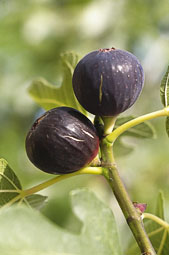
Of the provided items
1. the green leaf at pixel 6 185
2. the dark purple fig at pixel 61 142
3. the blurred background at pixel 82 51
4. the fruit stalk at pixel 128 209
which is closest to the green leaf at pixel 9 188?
the green leaf at pixel 6 185

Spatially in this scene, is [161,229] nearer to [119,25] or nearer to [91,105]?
[91,105]

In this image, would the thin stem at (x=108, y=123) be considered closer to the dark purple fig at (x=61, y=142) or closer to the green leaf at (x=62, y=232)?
the dark purple fig at (x=61, y=142)

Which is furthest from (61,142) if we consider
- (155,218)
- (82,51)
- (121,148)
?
(82,51)

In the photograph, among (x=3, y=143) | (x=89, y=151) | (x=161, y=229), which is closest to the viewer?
(x=89, y=151)

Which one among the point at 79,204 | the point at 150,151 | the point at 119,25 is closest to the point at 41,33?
the point at 119,25

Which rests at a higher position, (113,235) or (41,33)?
(41,33)

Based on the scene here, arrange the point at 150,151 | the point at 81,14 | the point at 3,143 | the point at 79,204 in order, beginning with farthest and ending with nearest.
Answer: the point at 81,14
the point at 150,151
the point at 3,143
the point at 79,204

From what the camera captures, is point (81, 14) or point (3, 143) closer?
point (3, 143)
